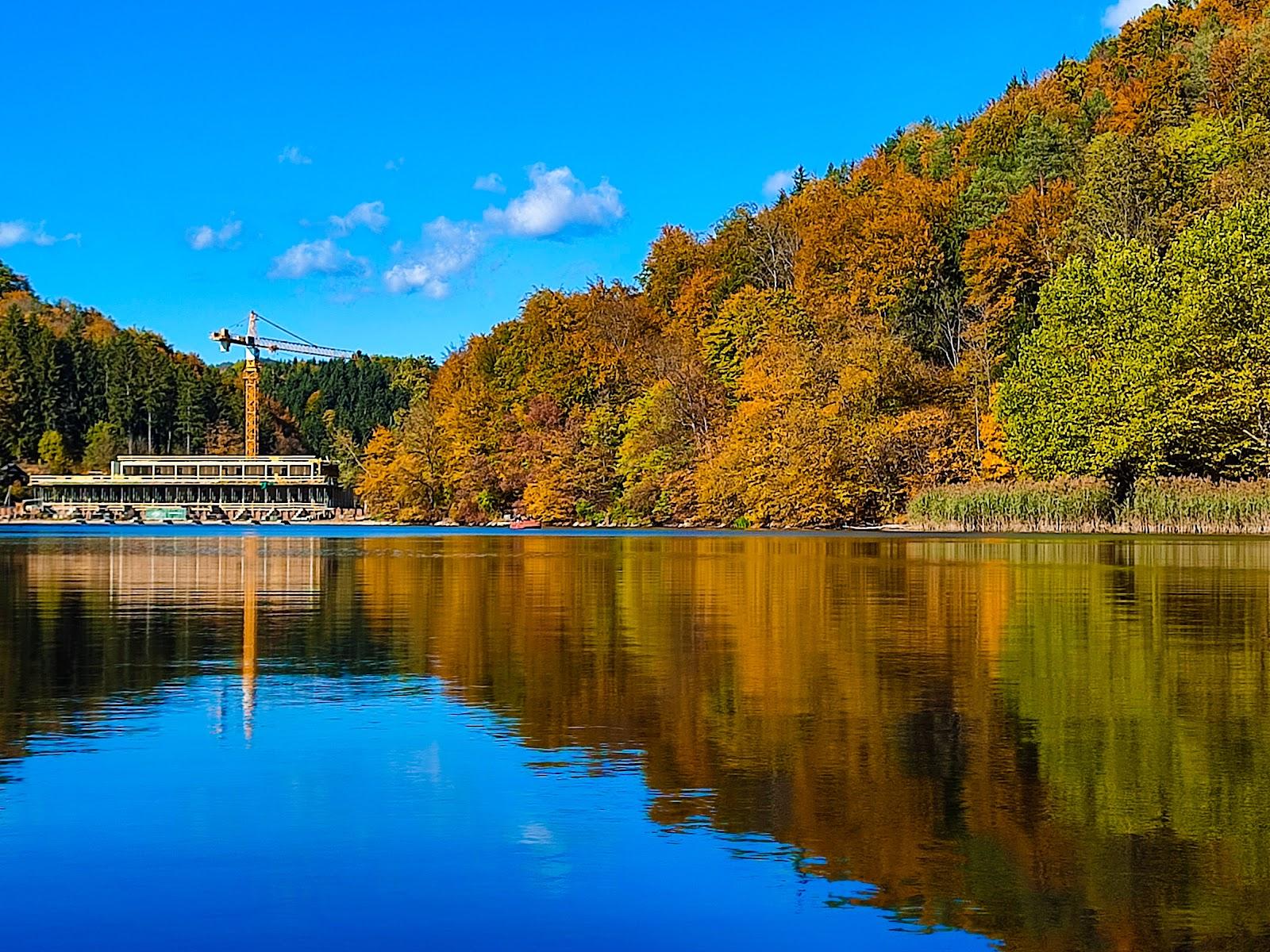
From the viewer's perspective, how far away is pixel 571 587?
27422 mm

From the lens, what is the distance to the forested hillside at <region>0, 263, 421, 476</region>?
172 metres

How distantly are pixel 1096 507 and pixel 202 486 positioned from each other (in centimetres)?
12336

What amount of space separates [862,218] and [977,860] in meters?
81.6

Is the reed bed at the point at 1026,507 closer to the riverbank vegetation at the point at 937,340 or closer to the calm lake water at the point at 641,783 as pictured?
the riverbank vegetation at the point at 937,340

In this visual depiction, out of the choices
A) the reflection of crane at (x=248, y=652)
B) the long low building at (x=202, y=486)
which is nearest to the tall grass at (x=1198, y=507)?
the reflection of crane at (x=248, y=652)

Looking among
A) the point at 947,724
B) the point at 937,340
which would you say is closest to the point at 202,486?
the point at 937,340

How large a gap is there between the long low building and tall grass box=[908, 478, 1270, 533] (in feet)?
331

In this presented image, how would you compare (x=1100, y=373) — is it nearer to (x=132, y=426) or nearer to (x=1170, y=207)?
(x=1170, y=207)

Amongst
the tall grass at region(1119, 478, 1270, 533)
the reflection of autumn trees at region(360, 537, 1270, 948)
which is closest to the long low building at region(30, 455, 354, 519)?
the tall grass at region(1119, 478, 1270, 533)

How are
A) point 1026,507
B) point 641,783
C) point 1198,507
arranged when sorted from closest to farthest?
point 641,783
point 1198,507
point 1026,507

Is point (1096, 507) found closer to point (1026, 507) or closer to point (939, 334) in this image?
point (1026, 507)

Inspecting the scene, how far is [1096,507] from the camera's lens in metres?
61.3

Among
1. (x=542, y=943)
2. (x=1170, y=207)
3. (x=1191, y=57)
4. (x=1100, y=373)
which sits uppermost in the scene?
(x=1191, y=57)

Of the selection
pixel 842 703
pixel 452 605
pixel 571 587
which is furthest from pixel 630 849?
pixel 571 587
